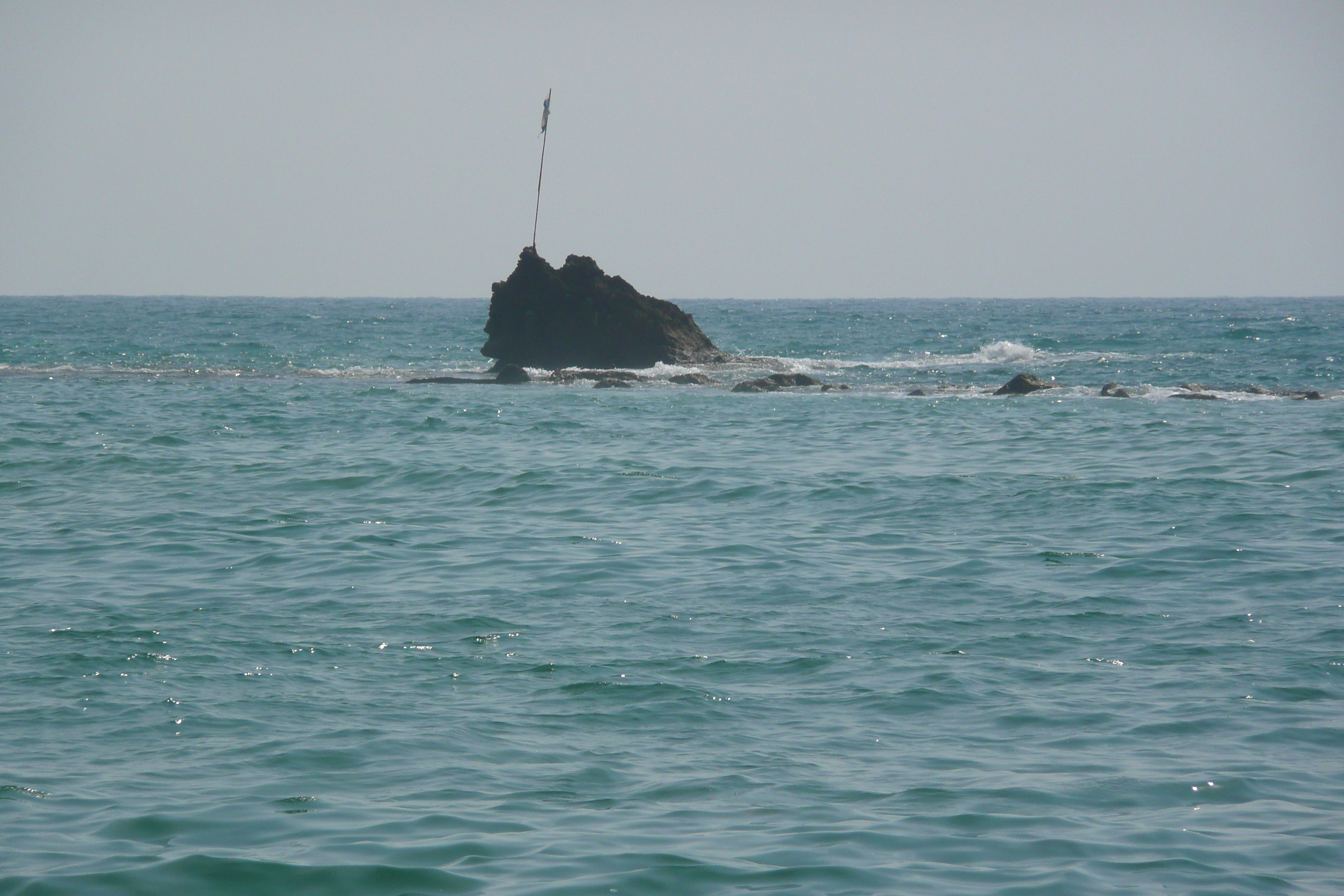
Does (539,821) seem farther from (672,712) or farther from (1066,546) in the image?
(1066,546)

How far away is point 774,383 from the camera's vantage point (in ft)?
99.9

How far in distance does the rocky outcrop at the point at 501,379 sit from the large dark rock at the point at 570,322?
3.26 m

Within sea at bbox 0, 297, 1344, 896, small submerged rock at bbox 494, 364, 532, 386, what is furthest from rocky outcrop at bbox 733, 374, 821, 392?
sea at bbox 0, 297, 1344, 896

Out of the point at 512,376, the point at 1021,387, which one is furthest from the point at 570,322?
the point at 1021,387

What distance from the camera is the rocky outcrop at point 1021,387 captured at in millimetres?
28547

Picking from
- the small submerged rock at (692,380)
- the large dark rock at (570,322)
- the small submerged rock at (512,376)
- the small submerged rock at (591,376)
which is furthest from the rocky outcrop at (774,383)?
the large dark rock at (570,322)

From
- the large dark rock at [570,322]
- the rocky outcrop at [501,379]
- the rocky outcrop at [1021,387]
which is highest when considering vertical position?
the large dark rock at [570,322]

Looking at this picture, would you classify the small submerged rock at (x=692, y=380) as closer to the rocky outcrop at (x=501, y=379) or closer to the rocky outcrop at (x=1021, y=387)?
the rocky outcrop at (x=501, y=379)

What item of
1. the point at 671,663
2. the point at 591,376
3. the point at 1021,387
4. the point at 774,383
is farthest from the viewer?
the point at 591,376

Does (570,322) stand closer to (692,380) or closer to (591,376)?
(591,376)

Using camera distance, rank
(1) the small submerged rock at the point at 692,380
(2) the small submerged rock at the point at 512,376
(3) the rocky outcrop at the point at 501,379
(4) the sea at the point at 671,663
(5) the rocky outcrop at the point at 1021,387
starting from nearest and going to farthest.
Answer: (4) the sea at the point at 671,663 → (5) the rocky outcrop at the point at 1021,387 → (1) the small submerged rock at the point at 692,380 → (3) the rocky outcrop at the point at 501,379 → (2) the small submerged rock at the point at 512,376

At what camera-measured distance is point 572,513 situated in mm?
14547

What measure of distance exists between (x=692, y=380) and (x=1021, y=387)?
8325 millimetres

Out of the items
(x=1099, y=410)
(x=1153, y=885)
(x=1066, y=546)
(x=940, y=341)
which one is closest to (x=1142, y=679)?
(x=1153, y=885)
